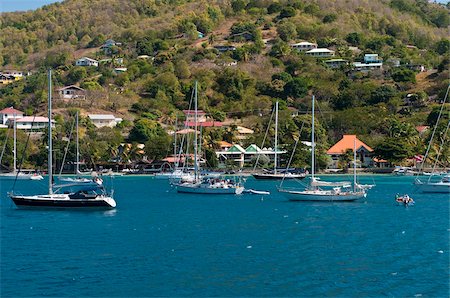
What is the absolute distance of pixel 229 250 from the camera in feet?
114

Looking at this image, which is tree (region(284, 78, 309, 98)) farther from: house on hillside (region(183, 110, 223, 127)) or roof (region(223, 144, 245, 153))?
roof (region(223, 144, 245, 153))

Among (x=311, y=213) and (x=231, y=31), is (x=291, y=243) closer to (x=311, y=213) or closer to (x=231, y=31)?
(x=311, y=213)

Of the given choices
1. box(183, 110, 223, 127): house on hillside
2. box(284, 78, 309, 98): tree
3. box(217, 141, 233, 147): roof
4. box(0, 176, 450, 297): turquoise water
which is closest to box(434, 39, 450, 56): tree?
box(284, 78, 309, 98): tree

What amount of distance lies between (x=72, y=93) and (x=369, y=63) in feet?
184

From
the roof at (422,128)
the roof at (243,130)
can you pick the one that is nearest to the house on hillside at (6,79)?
the roof at (243,130)

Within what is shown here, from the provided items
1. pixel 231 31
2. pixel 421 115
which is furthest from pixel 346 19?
pixel 421 115

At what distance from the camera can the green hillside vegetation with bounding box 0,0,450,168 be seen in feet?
359

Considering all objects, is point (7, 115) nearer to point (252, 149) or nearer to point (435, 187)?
point (252, 149)

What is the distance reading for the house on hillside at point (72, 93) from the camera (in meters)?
132

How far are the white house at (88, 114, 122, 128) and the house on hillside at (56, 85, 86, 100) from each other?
1246 centimetres

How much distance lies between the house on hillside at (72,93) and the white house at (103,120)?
40.9 ft

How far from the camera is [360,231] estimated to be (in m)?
41.2

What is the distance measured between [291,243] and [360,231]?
19.5 feet

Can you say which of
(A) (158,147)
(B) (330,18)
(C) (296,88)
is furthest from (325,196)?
(B) (330,18)
